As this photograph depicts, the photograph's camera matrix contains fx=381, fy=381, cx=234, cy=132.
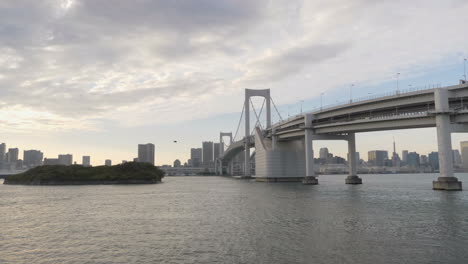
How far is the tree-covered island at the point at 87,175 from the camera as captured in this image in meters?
120

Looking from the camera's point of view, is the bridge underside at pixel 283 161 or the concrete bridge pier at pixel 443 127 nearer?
the concrete bridge pier at pixel 443 127

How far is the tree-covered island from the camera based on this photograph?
11950 cm

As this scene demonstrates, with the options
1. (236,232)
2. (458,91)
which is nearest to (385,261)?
(236,232)

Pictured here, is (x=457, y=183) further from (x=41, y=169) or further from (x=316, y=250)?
A: (x=41, y=169)

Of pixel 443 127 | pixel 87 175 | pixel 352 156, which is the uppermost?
pixel 443 127

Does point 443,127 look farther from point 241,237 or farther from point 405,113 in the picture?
point 241,237

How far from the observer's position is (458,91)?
186ft

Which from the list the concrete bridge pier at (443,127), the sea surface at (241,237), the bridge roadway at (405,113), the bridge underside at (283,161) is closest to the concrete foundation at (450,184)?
the bridge roadway at (405,113)

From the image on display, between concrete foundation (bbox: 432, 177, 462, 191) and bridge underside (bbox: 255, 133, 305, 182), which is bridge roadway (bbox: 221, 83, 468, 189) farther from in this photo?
bridge underside (bbox: 255, 133, 305, 182)

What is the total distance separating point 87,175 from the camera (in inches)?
4892

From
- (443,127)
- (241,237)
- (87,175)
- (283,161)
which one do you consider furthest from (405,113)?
(87,175)

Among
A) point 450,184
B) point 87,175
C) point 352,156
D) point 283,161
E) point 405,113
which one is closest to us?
point 450,184

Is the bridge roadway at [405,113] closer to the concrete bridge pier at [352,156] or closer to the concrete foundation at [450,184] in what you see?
the concrete foundation at [450,184]

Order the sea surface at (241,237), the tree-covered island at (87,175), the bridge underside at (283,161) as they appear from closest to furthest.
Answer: the sea surface at (241,237)
the bridge underside at (283,161)
the tree-covered island at (87,175)
